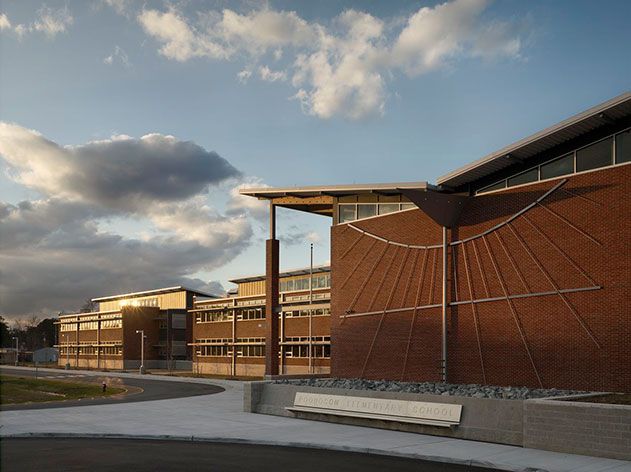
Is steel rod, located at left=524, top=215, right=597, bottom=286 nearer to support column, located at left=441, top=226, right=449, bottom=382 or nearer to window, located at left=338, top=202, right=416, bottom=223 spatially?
support column, located at left=441, top=226, right=449, bottom=382

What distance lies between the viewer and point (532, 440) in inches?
718

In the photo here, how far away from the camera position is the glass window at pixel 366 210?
38494 millimetres

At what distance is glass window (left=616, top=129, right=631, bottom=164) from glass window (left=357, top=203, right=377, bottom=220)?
14.3 metres

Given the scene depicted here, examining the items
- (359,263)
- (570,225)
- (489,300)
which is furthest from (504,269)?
(359,263)

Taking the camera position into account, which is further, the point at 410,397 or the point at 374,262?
the point at 374,262

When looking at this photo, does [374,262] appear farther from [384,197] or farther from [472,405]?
[472,405]

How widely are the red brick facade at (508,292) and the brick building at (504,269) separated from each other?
0.16 feet

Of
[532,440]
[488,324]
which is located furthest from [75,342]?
[532,440]

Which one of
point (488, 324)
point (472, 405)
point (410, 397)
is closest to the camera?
point (472, 405)

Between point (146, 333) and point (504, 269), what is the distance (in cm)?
8325

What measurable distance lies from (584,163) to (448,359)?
10023mm

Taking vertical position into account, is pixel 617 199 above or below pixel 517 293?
above

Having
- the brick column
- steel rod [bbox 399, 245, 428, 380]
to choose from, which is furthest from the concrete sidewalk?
the brick column

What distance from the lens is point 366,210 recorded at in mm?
38781
